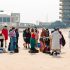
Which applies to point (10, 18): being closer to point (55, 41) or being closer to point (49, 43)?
point (49, 43)

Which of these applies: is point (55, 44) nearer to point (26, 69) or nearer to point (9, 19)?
point (26, 69)

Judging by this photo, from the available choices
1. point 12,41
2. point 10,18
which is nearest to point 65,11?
point 10,18

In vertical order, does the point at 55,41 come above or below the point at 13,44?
above

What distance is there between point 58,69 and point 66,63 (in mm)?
1820

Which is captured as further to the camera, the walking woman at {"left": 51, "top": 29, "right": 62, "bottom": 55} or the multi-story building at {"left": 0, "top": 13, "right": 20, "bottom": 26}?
the multi-story building at {"left": 0, "top": 13, "right": 20, "bottom": 26}

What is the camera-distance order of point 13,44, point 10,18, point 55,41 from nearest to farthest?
1. point 55,41
2. point 13,44
3. point 10,18

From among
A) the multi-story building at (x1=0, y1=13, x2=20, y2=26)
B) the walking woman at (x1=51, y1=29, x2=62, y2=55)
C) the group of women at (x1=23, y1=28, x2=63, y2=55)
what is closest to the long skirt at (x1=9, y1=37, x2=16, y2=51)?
the group of women at (x1=23, y1=28, x2=63, y2=55)

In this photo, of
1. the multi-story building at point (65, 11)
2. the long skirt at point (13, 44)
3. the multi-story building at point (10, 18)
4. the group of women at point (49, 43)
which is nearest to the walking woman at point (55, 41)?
the group of women at point (49, 43)

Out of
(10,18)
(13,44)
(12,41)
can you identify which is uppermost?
(10,18)

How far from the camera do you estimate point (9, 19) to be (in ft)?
473

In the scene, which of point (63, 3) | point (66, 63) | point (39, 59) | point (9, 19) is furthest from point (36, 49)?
point (63, 3)

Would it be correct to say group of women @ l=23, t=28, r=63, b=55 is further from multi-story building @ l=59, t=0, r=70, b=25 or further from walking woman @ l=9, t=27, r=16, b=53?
multi-story building @ l=59, t=0, r=70, b=25

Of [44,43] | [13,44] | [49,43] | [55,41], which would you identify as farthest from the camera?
[13,44]

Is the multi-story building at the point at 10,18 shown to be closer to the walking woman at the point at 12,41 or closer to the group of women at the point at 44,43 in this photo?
the group of women at the point at 44,43
